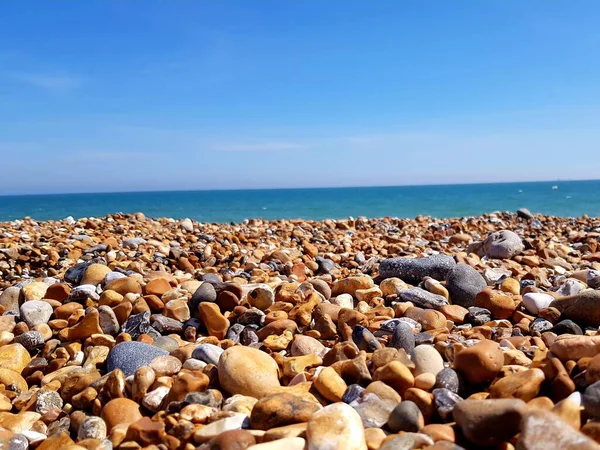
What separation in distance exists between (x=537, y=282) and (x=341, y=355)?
238 centimetres

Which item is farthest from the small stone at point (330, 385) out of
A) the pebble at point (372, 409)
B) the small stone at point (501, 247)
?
the small stone at point (501, 247)

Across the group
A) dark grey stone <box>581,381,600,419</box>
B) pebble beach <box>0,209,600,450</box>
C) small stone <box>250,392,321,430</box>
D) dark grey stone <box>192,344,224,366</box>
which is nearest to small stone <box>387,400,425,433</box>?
pebble beach <box>0,209,600,450</box>

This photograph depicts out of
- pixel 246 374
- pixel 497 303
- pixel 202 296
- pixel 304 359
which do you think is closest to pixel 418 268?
pixel 497 303

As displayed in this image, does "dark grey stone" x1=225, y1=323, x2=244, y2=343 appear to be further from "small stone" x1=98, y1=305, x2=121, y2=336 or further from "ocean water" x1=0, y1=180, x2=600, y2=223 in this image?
"ocean water" x1=0, y1=180, x2=600, y2=223

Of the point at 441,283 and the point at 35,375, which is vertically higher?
the point at 441,283

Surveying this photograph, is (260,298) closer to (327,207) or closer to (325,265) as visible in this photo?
(325,265)

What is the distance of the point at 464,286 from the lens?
350cm

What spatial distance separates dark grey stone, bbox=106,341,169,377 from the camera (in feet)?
8.18

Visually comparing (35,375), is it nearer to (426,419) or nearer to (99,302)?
(99,302)

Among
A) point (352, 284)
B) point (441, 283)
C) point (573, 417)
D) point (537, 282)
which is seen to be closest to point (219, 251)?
point (352, 284)

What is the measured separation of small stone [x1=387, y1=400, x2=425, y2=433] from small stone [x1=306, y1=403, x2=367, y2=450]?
142 mm

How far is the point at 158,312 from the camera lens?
339 centimetres

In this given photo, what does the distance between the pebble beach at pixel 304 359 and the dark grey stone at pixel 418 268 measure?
1 cm

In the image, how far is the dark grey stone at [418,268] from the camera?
3.98 metres
